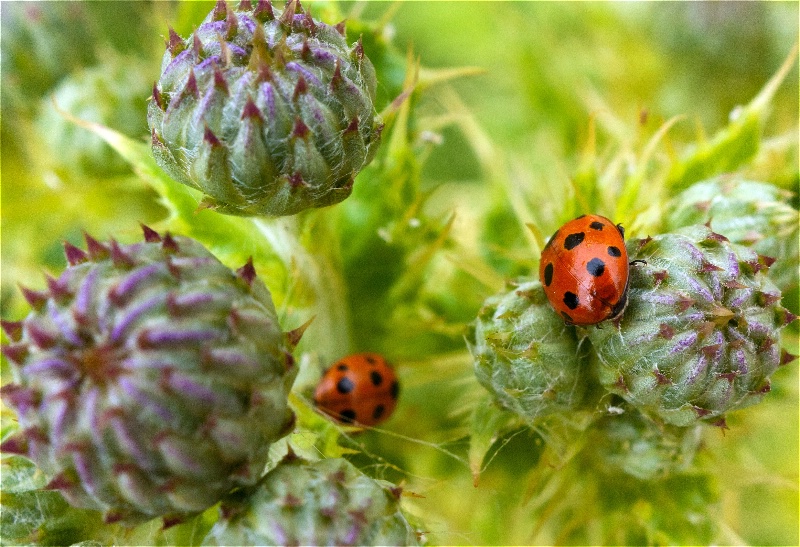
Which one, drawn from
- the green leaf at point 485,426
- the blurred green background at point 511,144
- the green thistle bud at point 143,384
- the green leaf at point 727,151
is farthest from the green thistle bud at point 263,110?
the green leaf at point 727,151

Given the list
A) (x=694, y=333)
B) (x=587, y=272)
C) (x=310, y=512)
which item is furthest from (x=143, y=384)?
(x=694, y=333)

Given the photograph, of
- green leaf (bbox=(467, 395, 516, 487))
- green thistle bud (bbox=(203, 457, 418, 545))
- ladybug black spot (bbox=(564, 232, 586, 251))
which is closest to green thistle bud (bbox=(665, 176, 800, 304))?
ladybug black spot (bbox=(564, 232, 586, 251))

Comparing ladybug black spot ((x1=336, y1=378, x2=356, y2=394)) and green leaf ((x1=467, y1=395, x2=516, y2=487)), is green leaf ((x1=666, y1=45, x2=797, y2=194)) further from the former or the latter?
ladybug black spot ((x1=336, y1=378, x2=356, y2=394))

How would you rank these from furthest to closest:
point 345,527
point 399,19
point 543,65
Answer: point 399,19 < point 543,65 < point 345,527

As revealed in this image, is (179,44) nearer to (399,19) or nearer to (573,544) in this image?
(573,544)

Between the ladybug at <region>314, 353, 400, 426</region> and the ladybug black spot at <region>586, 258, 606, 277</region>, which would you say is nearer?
the ladybug black spot at <region>586, 258, 606, 277</region>

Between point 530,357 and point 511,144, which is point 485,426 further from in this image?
point 511,144

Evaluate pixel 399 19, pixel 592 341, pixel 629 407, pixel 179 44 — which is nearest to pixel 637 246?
pixel 592 341
